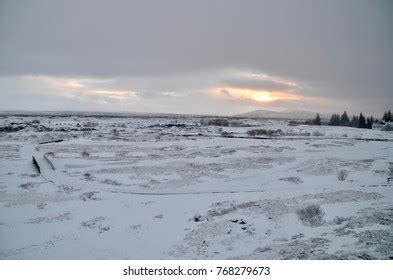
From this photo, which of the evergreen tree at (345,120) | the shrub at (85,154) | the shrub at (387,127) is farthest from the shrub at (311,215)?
the evergreen tree at (345,120)

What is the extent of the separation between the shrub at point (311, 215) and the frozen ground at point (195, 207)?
4 centimetres

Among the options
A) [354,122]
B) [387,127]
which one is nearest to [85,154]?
[387,127]

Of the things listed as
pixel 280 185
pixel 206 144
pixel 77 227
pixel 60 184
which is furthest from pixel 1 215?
pixel 206 144

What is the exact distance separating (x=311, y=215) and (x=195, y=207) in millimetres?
5320

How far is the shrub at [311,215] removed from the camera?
14722 mm

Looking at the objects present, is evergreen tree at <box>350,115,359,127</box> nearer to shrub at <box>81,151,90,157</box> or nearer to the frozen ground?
the frozen ground

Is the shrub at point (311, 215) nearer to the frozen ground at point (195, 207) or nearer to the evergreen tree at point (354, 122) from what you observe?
the frozen ground at point (195, 207)

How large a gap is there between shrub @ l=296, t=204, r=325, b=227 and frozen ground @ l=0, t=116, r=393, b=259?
4 centimetres

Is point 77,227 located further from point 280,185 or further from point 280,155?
point 280,155

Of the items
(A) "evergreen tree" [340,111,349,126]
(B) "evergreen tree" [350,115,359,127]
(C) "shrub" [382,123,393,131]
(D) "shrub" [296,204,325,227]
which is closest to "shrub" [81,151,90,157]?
(D) "shrub" [296,204,325,227]

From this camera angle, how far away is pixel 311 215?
15.4m

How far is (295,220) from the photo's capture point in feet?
49.8
